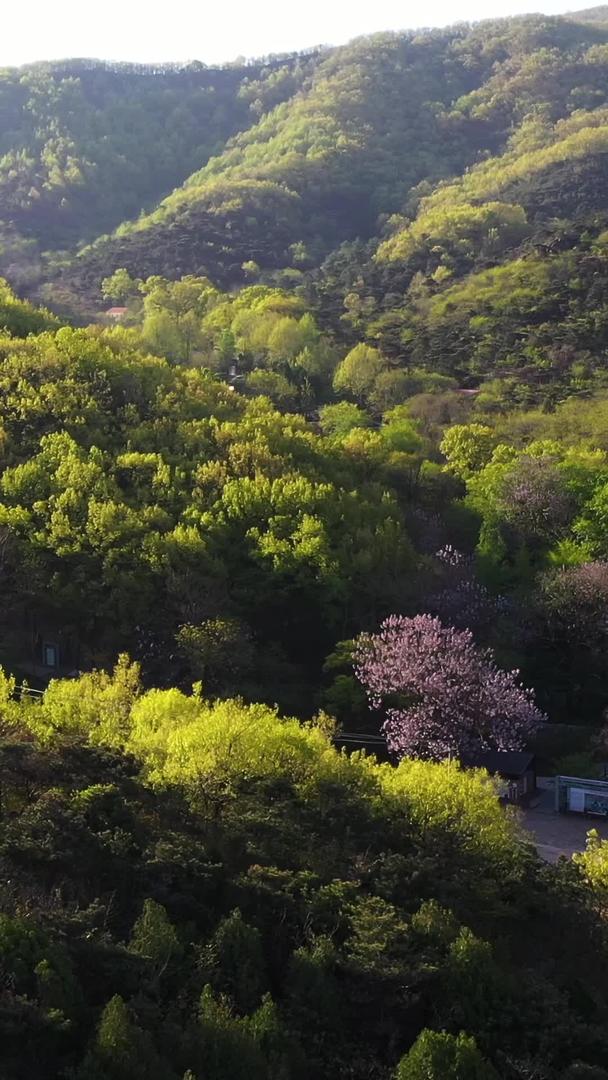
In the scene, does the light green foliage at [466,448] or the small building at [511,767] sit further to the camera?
the light green foliage at [466,448]

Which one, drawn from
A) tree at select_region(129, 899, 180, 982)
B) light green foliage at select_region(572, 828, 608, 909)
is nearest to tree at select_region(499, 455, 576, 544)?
light green foliage at select_region(572, 828, 608, 909)

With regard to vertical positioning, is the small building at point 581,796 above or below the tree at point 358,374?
below

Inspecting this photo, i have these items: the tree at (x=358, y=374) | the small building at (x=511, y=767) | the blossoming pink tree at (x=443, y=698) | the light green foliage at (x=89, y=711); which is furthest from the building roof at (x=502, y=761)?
the tree at (x=358, y=374)

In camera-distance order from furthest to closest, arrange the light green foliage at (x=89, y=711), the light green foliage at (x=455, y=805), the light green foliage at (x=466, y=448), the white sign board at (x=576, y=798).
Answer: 1. the light green foliage at (x=466, y=448)
2. the white sign board at (x=576, y=798)
3. the light green foliage at (x=89, y=711)
4. the light green foliage at (x=455, y=805)

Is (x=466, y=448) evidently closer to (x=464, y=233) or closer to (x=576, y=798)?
(x=576, y=798)

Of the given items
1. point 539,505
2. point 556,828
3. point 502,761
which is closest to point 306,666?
point 502,761

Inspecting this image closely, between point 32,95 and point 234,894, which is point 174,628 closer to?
point 234,894

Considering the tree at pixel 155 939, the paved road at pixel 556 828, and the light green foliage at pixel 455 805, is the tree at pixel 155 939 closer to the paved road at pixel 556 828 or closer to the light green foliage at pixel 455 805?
the light green foliage at pixel 455 805
